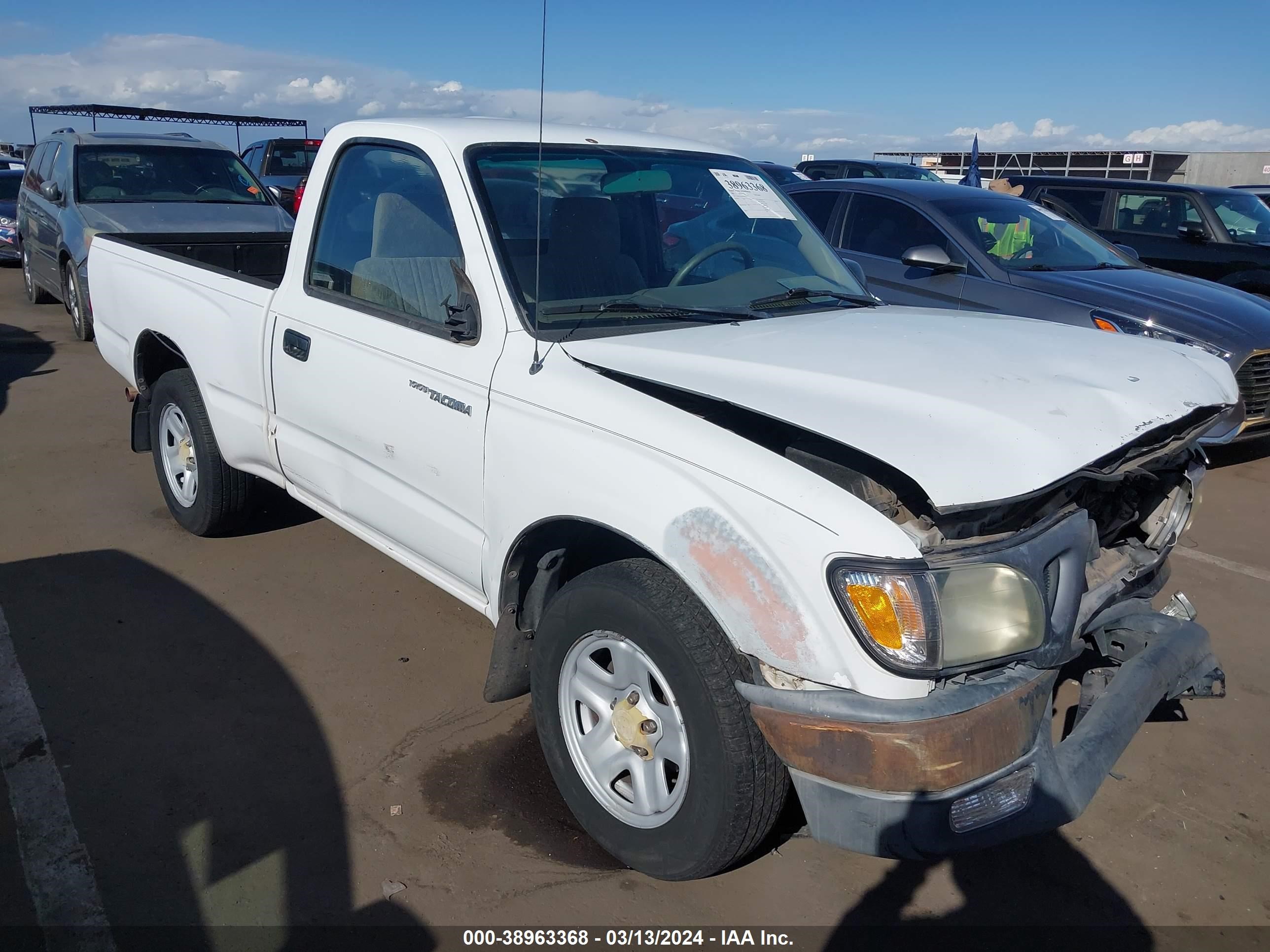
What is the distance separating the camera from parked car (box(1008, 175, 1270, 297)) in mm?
9297

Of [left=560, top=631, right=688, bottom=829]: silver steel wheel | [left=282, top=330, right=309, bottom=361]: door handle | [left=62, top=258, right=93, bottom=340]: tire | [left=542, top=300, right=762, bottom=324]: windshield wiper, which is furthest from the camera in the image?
[left=62, top=258, right=93, bottom=340]: tire

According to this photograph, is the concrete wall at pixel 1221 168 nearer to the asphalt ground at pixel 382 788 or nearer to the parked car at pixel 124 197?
the parked car at pixel 124 197

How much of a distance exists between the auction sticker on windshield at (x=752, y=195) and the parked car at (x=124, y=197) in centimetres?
617

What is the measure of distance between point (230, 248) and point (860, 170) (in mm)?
11333

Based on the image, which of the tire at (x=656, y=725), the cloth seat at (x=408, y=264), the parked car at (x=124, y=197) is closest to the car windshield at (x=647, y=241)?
the cloth seat at (x=408, y=264)

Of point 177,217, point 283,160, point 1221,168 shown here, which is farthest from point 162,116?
point 1221,168

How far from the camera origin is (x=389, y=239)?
11.4ft

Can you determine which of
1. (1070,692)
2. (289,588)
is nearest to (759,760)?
(1070,692)

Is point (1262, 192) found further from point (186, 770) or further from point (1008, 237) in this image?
point (186, 770)

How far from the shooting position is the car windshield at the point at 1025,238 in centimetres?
682

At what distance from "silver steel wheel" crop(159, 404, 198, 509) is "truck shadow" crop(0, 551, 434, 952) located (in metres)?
0.53

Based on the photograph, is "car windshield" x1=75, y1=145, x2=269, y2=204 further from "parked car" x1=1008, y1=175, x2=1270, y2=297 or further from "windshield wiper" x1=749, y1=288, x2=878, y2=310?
"parked car" x1=1008, y1=175, x2=1270, y2=297

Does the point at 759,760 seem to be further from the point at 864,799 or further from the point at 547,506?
the point at 547,506

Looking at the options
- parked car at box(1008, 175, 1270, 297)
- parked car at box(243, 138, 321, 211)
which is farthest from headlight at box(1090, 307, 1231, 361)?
parked car at box(243, 138, 321, 211)
